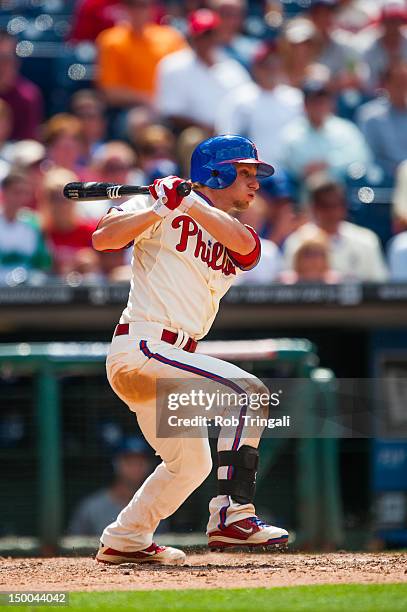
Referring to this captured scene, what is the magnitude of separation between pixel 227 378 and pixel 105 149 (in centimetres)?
483

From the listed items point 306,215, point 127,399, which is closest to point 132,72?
point 306,215

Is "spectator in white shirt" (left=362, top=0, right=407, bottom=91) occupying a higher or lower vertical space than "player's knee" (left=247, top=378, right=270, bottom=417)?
higher

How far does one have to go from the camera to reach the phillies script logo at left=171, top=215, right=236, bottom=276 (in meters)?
4.95

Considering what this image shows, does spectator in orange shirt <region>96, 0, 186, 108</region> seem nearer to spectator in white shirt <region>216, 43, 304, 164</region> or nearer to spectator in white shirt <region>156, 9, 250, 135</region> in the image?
spectator in white shirt <region>156, 9, 250, 135</region>

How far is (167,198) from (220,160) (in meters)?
0.46

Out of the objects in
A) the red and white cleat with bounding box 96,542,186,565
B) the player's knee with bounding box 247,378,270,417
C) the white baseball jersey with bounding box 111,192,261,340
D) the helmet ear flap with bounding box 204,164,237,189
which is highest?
the helmet ear flap with bounding box 204,164,237,189

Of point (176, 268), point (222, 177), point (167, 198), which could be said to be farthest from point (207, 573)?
point (222, 177)

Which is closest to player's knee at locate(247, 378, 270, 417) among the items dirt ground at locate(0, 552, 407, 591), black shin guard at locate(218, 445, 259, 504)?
black shin guard at locate(218, 445, 259, 504)

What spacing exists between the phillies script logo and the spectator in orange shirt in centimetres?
576

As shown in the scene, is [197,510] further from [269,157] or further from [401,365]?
[269,157]

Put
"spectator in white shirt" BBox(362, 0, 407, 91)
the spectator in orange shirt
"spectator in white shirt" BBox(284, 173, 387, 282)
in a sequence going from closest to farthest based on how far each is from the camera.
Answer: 1. "spectator in white shirt" BBox(284, 173, 387, 282)
2. the spectator in orange shirt
3. "spectator in white shirt" BBox(362, 0, 407, 91)

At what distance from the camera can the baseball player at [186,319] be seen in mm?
4824

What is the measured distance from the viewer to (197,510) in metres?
7.81

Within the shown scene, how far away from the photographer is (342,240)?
8.72 m
